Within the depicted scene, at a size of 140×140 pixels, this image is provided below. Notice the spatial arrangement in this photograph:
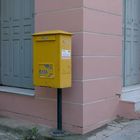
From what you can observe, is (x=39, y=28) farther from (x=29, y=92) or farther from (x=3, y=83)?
(x=3, y=83)

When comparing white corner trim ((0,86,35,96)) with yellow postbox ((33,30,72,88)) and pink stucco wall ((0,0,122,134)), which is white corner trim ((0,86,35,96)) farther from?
yellow postbox ((33,30,72,88))

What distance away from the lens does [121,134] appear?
5082 millimetres

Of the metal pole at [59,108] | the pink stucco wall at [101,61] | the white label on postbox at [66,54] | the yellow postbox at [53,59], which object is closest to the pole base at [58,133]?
the metal pole at [59,108]

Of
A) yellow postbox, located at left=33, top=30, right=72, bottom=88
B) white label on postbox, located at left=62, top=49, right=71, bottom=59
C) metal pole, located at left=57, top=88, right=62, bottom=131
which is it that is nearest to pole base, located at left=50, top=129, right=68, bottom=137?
metal pole, located at left=57, top=88, right=62, bottom=131

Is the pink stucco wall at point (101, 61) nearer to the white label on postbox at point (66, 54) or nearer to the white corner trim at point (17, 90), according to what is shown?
the white label on postbox at point (66, 54)

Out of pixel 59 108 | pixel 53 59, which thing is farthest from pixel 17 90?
pixel 53 59

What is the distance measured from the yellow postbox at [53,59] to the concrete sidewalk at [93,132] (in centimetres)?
80

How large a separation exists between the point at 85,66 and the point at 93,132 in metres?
1.03

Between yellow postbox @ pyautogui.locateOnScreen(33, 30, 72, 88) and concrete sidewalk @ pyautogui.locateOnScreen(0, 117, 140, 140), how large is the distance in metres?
0.80

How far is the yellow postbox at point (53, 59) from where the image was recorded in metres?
4.78

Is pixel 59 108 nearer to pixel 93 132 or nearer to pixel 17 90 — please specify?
pixel 93 132

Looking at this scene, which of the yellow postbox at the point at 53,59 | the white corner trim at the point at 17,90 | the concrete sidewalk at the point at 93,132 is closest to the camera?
the yellow postbox at the point at 53,59

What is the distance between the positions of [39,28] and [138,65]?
254 cm

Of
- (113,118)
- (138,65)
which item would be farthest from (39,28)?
(138,65)
